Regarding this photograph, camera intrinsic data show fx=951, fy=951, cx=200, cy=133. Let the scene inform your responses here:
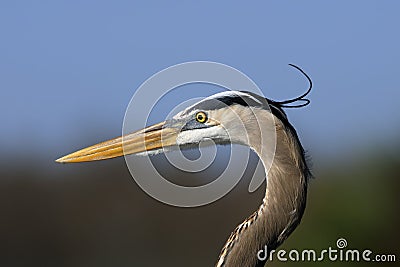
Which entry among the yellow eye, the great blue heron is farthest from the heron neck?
the yellow eye

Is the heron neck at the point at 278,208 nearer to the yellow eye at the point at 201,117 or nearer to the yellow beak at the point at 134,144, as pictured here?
the yellow eye at the point at 201,117

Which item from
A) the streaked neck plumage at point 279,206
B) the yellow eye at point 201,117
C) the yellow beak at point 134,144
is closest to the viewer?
the streaked neck plumage at point 279,206

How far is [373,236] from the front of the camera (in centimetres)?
827

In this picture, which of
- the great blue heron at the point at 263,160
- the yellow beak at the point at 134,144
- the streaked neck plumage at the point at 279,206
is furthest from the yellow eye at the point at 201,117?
the streaked neck plumage at the point at 279,206

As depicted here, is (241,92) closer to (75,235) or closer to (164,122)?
(164,122)

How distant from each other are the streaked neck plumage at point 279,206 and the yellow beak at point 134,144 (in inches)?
20.8

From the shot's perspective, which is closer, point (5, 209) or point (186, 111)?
point (186, 111)

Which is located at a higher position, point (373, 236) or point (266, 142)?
point (266, 142)

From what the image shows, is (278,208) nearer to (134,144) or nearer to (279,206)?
(279,206)

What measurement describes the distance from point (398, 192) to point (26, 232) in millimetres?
7433

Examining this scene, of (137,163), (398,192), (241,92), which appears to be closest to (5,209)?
(398,192)

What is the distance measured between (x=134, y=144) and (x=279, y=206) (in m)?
0.78

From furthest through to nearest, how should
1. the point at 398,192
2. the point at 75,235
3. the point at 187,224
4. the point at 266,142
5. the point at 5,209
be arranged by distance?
the point at 5,209 < the point at 75,235 < the point at 187,224 < the point at 398,192 < the point at 266,142

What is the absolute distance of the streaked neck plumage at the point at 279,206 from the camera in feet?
12.9
